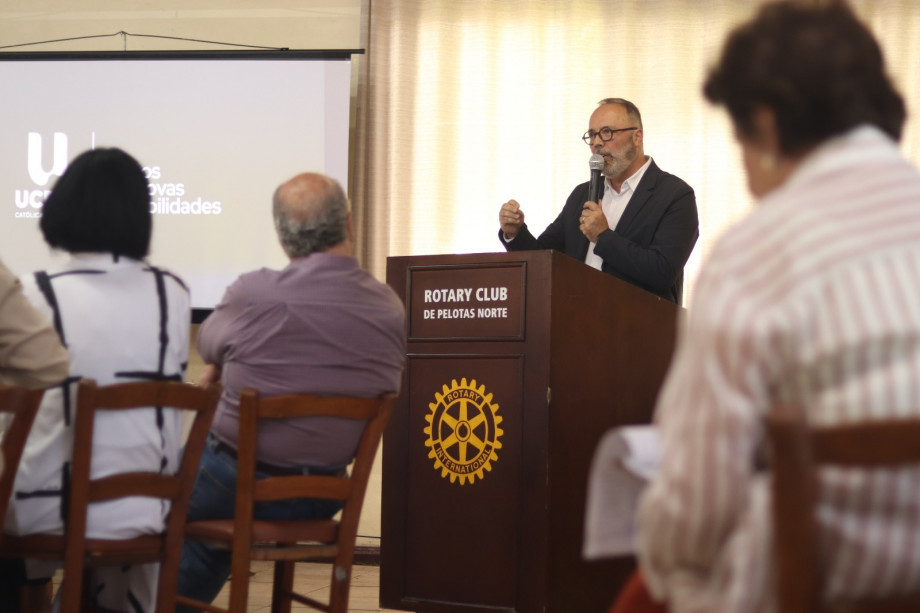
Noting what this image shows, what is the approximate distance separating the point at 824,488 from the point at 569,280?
1.96 metres

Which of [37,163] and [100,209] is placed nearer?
[100,209]

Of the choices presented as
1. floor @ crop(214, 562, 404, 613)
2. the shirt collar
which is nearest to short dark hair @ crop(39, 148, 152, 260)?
floor @ crop(214, 562, 404, 613)

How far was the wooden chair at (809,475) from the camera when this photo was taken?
0.91 metres

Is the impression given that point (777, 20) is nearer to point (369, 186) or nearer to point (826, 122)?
point (826, 122)

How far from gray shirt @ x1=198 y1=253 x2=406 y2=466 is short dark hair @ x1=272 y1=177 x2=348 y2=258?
0.09 metres

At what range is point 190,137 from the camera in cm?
486

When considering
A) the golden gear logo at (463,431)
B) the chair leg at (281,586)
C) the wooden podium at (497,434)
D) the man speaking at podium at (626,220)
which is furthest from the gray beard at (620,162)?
the chair leg at (281,586)

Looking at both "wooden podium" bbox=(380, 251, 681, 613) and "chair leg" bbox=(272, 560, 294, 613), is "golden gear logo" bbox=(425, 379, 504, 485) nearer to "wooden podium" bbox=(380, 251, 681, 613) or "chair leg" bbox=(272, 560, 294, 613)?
"wooden podium" bbox=(380, 251, 681, 613)

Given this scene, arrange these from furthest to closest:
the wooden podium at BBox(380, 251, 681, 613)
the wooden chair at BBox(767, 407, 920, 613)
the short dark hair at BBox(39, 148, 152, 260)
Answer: the wooden podium at BBox(380, 251, 681, 613) < the short dark hair at BBox(39, 148, 152, 260) < the wooden chair at BBox(767, 407, 920, 613)

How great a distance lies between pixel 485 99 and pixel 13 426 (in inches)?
133

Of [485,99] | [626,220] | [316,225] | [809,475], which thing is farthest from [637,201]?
[809,475]

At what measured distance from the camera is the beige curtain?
15.9ft

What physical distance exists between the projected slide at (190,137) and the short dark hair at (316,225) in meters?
2.22

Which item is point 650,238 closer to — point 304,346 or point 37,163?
point 304,346
